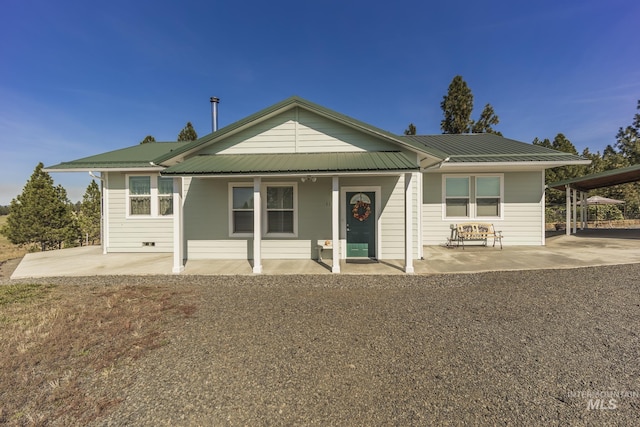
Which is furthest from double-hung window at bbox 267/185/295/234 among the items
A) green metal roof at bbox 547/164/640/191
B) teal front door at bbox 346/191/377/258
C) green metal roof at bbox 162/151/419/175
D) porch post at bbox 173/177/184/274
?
green metal roof at bbox 547/164/640/191

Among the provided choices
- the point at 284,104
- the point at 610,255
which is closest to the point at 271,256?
the point at 284,104

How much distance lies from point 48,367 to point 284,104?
7.03 metres

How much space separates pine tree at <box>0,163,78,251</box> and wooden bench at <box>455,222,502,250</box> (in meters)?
16.7

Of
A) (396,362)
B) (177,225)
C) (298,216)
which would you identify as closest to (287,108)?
(298,216)

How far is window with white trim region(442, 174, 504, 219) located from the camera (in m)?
10.5

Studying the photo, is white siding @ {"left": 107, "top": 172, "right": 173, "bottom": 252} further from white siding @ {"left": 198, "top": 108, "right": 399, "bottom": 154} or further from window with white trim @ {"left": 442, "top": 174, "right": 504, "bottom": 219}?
window with white trim @ {"left": 442, "top": 174, "right": 504, "bottom": 219}

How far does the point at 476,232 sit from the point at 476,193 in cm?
158

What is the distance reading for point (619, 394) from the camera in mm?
2377

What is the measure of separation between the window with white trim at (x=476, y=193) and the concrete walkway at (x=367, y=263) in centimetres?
158

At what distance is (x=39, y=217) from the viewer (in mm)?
11930

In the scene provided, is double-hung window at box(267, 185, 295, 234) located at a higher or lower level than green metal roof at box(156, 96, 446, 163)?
lower

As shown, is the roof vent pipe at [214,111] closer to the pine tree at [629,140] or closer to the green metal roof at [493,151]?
the green metal roof at [493,151]

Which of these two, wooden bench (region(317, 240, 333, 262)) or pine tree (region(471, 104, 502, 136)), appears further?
pine tree (region(471, 104, 502, 136))

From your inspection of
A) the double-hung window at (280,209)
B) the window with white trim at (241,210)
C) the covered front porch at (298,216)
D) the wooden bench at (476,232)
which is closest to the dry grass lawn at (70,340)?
the covered front porch at (298,216)
